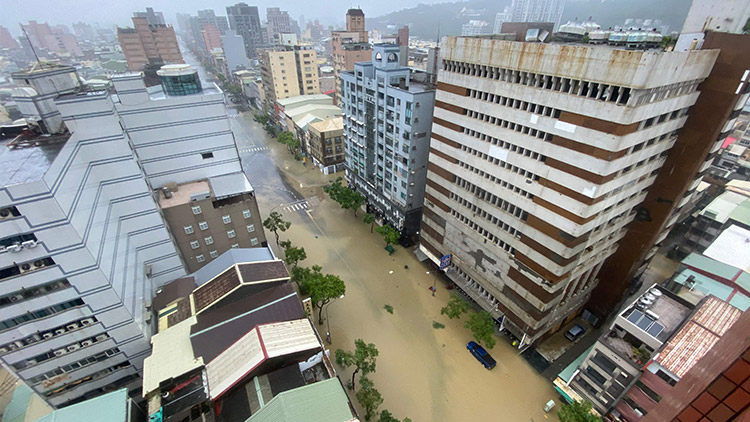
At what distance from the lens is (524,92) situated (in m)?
28.9

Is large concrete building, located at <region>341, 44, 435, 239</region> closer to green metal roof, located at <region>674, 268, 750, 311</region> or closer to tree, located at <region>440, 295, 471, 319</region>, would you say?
tree, located at <region>440, 295, 471, 319</region>

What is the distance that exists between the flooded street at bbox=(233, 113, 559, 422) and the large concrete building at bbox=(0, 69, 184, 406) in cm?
2221

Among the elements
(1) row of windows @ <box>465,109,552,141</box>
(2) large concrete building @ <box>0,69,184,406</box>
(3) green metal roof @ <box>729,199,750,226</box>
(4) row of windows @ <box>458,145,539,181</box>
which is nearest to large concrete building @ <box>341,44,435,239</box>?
(4) row of windows @ <box>458,145,539,181</box>

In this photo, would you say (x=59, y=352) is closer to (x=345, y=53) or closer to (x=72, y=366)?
(x=72, y=366)

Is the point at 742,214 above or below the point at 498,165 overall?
below

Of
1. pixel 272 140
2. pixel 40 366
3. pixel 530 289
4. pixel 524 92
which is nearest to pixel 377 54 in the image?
pixel 524 92

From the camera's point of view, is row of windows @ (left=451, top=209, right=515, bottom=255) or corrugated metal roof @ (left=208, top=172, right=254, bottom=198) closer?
row of windows @ (left=451, top=209, right=515, bottom=255)

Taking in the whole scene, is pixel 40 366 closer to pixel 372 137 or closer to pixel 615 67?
pixel 372 137

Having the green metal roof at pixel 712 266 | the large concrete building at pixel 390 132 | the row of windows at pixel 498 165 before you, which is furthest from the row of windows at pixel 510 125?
the green metal roof at pixel 712 266

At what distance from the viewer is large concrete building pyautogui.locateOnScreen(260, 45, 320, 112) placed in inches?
4095

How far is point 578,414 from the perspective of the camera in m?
27.6

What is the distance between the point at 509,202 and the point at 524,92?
11.1 metres

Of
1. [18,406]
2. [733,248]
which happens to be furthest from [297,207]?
[733,248]

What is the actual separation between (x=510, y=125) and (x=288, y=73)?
94.5 m
